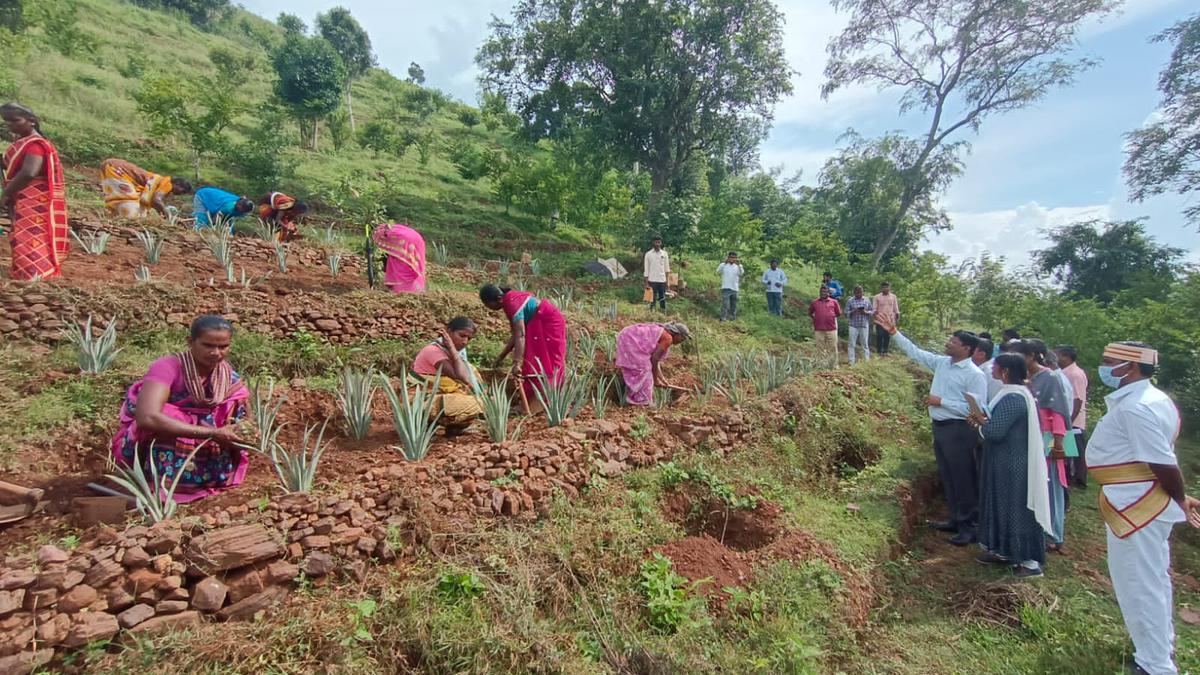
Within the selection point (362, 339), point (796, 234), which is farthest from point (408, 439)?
point (796, 234)

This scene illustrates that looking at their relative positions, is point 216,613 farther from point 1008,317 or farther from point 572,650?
point 1008,317

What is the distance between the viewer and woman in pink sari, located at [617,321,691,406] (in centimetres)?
520

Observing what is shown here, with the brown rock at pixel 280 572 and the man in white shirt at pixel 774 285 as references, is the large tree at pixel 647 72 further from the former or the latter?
the brown rock at pixel 280 572

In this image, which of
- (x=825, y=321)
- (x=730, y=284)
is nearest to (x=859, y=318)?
(x=825, y=321)

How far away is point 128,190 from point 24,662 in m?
8.04

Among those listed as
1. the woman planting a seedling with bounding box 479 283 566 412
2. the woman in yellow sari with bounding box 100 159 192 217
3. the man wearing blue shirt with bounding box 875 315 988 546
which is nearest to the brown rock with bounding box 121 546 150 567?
the woman planting a seedling with bounding box 479 283 566 412

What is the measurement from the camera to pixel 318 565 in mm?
2322

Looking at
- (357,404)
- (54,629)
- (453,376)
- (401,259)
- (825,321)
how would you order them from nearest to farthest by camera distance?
(54,629) < (357,404) < (453,376) < (401,259) < (825,321)

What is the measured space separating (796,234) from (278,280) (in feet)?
42.0

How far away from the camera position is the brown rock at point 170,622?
1.93 m

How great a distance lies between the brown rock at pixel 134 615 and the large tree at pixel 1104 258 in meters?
20.2

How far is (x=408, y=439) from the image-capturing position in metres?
3.20

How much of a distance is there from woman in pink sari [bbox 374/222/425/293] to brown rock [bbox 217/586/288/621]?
15.0 ft

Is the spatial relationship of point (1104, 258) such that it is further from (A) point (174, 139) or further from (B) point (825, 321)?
(A) point (174, 139)
